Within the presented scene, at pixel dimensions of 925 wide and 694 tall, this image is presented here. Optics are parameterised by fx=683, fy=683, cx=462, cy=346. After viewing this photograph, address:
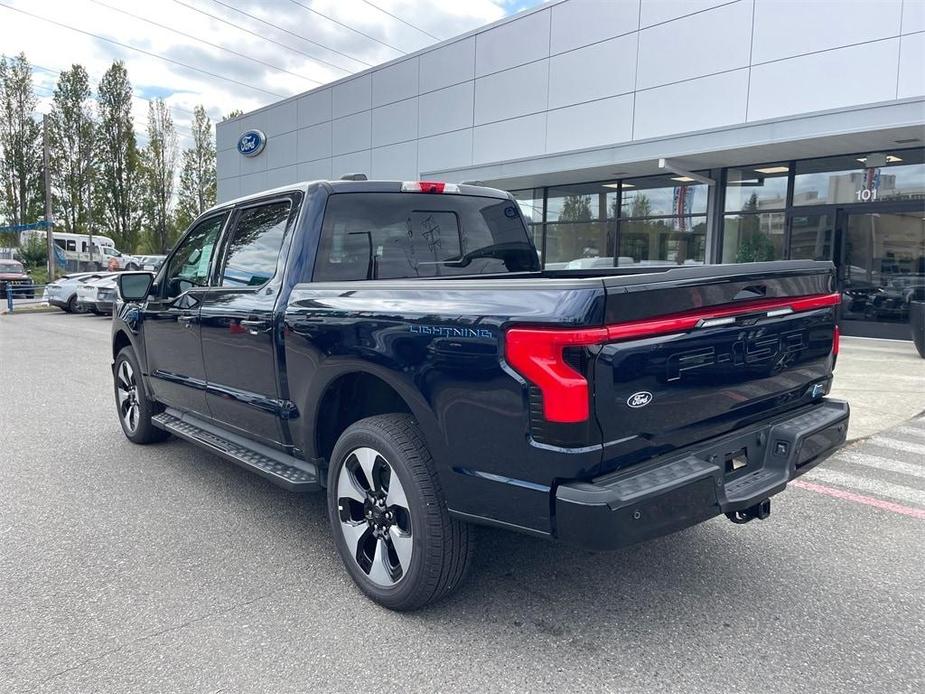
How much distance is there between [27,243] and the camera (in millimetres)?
43156

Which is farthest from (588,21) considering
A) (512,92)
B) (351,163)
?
(351,163)

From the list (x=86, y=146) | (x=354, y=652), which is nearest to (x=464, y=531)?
(x=354, y=652)

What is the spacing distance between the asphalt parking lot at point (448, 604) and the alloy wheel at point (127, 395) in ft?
3.42

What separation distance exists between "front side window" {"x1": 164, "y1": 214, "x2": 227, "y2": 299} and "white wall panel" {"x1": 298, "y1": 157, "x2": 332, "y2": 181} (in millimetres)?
19409

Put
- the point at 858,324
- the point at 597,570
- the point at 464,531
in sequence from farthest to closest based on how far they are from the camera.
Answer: the point at 858,324
the point at 597,570
the point at 464,531

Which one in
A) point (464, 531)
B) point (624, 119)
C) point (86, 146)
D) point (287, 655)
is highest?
point (86, 146)

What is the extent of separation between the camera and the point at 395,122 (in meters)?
21.4

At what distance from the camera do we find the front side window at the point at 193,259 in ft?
15.3

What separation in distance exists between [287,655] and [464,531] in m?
0.84

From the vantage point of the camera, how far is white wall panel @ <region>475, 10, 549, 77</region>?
56.2 feet

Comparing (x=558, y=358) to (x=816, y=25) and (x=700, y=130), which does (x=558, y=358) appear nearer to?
(x=700, y=130)

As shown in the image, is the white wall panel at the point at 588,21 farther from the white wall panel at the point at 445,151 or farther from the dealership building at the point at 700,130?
the white wall panel at the point at 445,151

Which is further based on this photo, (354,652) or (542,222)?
(542,222)

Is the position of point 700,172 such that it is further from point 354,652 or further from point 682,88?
point 354,652
